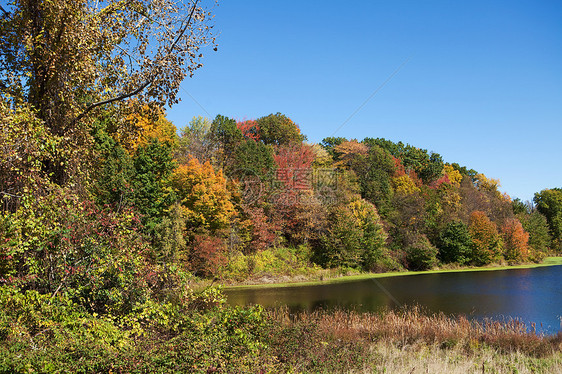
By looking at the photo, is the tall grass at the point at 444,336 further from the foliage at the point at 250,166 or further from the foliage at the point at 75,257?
the foliage at the point at 250,166

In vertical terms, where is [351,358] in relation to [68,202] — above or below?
below

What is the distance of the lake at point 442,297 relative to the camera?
19.9 m

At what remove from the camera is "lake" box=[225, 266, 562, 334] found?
19.9 m

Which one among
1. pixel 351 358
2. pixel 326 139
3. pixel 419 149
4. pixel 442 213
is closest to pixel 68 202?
pixel 351 358

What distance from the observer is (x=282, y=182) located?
40281 mm

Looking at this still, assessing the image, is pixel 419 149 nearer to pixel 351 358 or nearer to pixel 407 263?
pixel 407 263

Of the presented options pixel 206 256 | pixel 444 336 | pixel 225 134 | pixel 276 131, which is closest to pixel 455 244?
pixel 276 131

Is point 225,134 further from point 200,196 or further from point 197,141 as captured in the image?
point 200,196

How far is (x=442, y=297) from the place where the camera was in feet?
82.0

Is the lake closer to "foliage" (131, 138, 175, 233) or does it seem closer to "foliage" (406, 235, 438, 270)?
"foliage" (131, 138, 175, 233)

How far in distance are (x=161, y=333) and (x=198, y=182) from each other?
986 inches

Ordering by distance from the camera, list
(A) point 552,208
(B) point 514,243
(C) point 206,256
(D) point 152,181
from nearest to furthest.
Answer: (D) point 152,181 → (C) point 206,256 → (B) point 514,243 → (A) point 552,208

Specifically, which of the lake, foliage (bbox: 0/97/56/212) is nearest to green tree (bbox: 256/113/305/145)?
the lake

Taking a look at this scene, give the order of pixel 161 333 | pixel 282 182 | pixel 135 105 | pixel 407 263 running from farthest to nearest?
pixel 407 263
pixel 282 182
pixel 135 105
pixel 161 333
